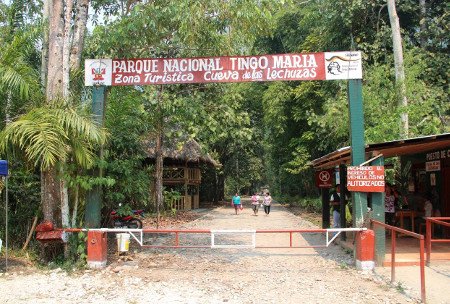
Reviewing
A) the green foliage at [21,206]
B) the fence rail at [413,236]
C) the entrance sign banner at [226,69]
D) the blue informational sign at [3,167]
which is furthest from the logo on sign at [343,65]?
the green foliage at [21,206]

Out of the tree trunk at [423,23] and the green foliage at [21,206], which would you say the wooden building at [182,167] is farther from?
the green foliage at [21,206]

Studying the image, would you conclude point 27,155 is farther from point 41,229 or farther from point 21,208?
point 21,208

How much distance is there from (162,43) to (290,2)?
12.3 ft

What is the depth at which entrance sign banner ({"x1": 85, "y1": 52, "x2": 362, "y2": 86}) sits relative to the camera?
31.9 ft

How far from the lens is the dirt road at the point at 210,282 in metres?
7.09

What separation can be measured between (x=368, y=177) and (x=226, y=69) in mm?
3768

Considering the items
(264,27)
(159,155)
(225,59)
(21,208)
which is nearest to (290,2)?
(264,27)

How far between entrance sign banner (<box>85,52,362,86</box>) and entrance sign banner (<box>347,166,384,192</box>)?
1.99 meters

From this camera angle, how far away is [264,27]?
35.2ft

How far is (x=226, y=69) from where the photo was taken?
9.88 metres

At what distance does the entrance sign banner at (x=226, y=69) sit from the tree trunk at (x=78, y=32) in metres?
0.71

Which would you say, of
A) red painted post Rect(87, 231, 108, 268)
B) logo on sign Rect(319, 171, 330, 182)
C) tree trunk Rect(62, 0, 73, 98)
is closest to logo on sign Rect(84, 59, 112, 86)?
tree trunk Rect(62, 0, 73, 98)

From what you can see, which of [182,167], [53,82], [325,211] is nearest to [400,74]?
[325,211]

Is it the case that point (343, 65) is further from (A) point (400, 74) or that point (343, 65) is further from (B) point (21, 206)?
(B) point (21, 206)
